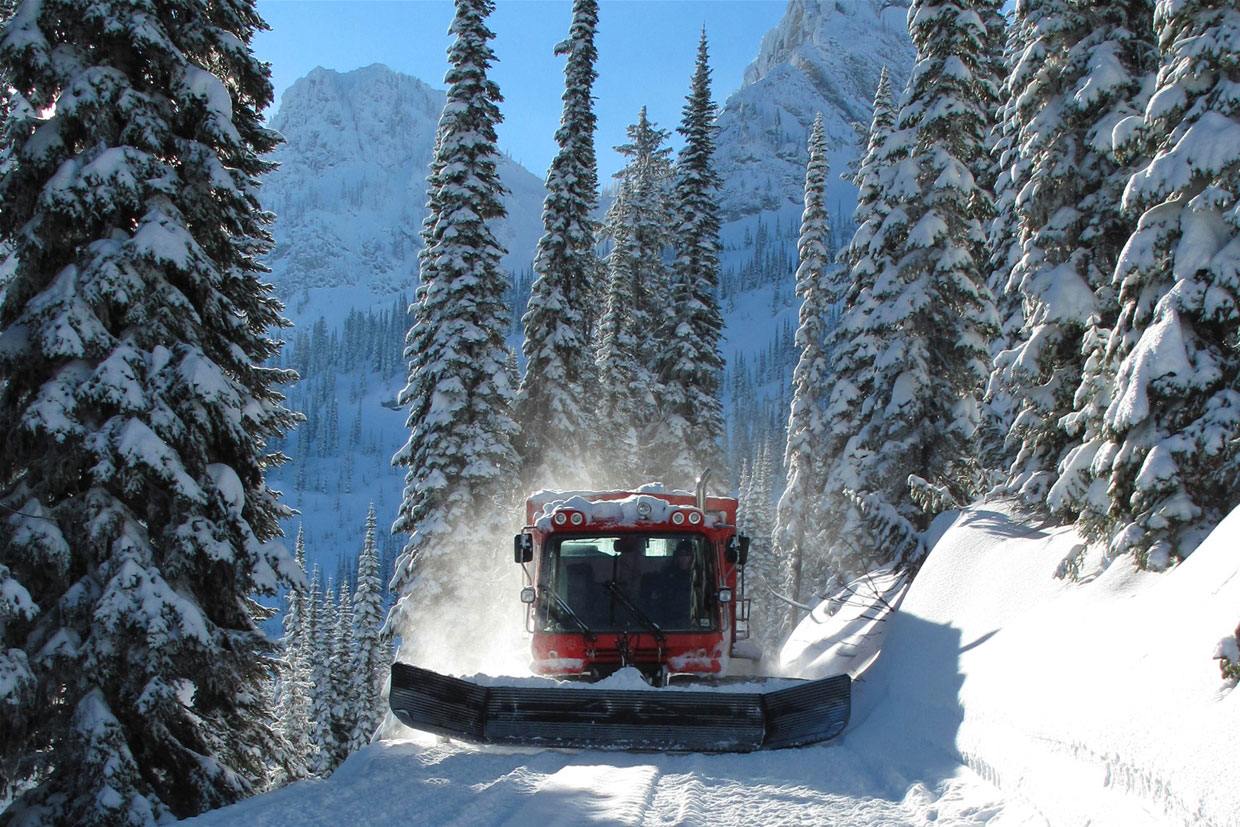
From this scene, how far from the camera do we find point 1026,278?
1288 centimetres

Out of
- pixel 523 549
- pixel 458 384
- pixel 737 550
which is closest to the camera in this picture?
pixel 523 549

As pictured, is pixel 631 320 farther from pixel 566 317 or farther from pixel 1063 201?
pixel 1063 201

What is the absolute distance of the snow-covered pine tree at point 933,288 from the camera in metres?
18.1

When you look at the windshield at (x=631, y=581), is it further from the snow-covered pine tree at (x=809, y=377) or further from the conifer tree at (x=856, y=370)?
the snow-covered pine tree at (x=809, y=377)

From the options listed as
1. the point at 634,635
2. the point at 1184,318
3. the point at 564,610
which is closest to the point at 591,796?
the point at 634,635

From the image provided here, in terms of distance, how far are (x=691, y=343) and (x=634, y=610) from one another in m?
25.9

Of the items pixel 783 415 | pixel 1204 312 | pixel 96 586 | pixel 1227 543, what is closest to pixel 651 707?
pixel 1227 543

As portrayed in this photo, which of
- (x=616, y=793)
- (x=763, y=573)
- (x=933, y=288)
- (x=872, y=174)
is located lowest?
(x=763, y=573)

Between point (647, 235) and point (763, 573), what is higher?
point (647, 235)

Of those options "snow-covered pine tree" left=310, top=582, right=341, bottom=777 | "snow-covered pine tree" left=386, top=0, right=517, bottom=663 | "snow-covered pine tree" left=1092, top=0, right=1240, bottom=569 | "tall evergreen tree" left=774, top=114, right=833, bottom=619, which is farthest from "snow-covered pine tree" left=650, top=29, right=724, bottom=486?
"snow-covered pine tree" left=1092, top=0, right=1240, bottom=569

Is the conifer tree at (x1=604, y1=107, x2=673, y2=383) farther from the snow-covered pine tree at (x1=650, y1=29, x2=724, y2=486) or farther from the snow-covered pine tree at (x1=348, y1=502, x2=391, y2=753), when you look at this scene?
the snow-covered pine tree at (x1=348, y1=502, x2=391, y2=753)

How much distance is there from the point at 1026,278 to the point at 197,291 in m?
11.4

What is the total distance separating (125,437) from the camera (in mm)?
8750

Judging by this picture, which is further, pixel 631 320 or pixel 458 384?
pixel 631 320
